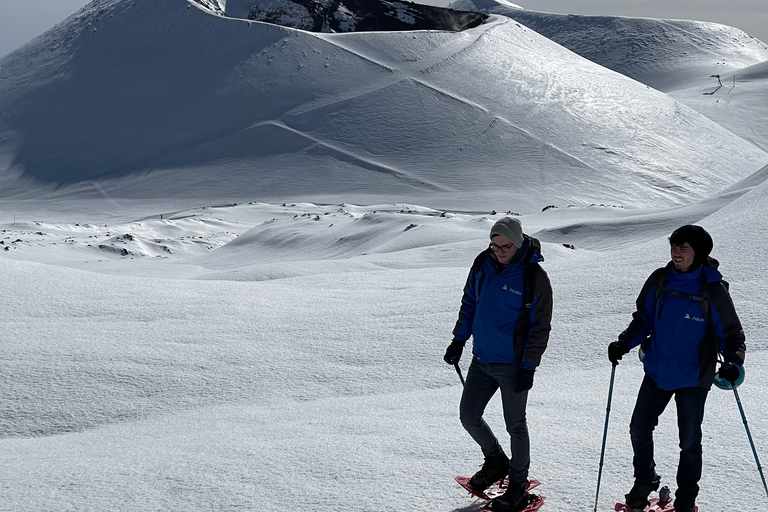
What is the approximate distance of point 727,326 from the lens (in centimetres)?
313

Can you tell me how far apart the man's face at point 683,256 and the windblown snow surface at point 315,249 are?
3.39ft

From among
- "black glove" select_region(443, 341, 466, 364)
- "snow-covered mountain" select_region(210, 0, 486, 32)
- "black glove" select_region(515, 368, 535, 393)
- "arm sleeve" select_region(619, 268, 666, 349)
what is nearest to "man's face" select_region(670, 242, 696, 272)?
"arm sleeve" select_region(619, 268, 666, 349)

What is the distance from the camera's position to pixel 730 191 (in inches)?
757

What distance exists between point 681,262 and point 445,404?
2636 mm

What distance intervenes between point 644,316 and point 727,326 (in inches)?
13.6

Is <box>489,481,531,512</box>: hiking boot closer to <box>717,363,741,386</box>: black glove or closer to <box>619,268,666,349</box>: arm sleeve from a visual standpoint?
<box>619,268,666,349</box>: arm sleeve

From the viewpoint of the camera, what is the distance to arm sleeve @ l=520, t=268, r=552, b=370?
328 cm

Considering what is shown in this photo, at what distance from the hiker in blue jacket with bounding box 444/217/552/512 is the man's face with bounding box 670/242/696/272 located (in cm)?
50

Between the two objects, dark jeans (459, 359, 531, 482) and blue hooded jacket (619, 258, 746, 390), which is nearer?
blue hooded jacket (619, 258, 746, 390)

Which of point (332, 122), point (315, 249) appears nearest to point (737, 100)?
point (332, 122)

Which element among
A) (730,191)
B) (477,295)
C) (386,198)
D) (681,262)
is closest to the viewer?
(681,262)

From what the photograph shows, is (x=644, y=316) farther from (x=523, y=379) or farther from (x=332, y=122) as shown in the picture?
(x=332, y=122)

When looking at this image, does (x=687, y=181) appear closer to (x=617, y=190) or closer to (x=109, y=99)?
(x=617, y=190)

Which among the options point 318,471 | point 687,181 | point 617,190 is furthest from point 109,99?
point 318,471
